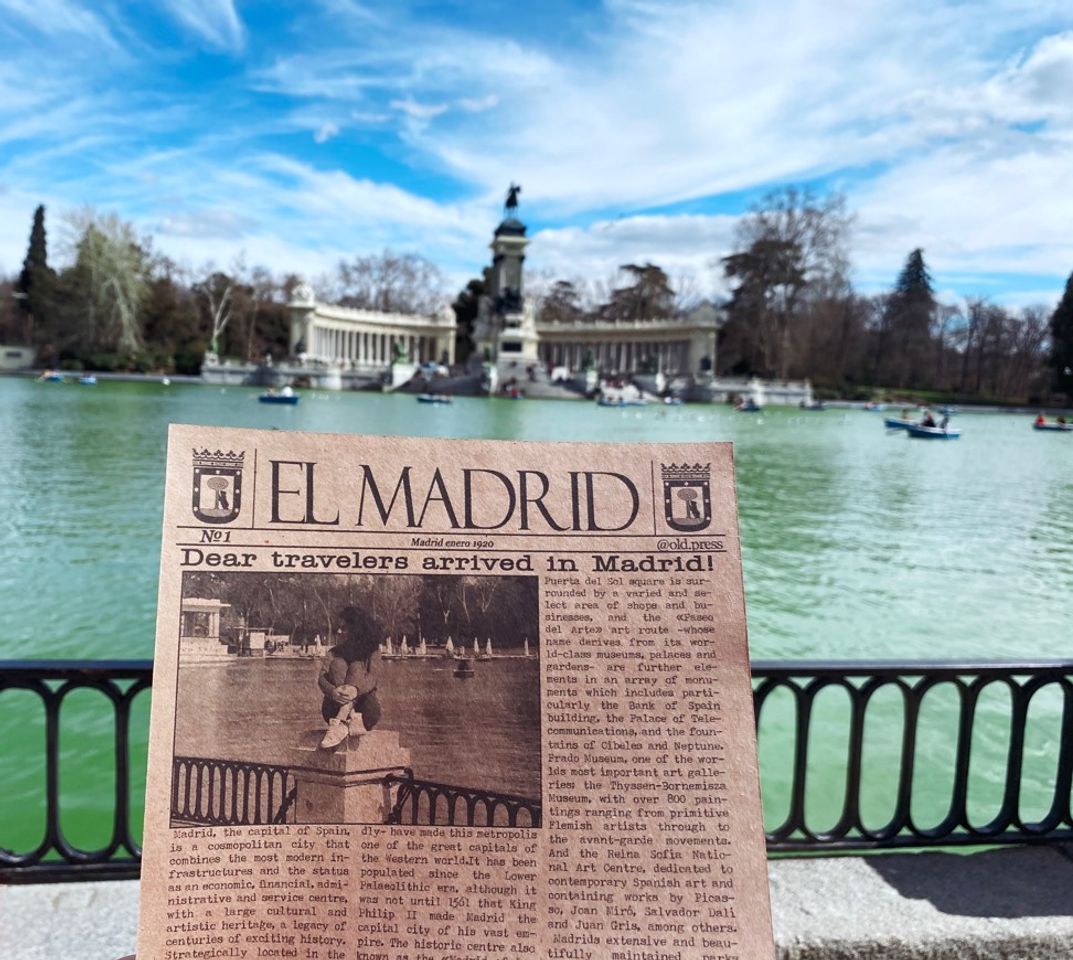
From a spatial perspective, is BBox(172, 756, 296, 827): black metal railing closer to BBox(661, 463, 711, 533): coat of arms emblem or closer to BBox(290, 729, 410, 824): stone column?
BBox(290, 729, 410, 824): stone column

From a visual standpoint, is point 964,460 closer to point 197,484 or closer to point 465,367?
point 197,484

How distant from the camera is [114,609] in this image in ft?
27.1

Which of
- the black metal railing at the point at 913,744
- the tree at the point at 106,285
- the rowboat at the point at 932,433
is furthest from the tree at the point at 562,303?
the black metal railing at the point at 913,744

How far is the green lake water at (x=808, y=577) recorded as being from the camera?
569 centimetres

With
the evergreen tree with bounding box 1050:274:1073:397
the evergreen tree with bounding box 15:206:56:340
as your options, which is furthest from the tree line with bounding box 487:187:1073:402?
the evergreen tree with bounding box 15:206:56:340

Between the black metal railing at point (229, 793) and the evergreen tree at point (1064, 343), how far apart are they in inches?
2523

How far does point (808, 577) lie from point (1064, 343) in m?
55.0

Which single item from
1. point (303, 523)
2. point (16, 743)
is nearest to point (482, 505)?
point (303, 523)

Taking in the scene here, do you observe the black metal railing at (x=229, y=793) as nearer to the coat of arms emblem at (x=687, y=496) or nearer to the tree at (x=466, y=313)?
the coat of arms emblem at (x=687, y=496)

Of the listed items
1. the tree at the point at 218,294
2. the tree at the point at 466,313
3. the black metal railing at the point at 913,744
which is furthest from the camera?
the tree at the point at 466,313

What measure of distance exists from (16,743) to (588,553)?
5.66 meters

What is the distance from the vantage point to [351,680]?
5.20 ft

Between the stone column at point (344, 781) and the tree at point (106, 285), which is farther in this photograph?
the tree at point (106, 285)

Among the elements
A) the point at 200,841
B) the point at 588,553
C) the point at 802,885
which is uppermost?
the point at 588,553
